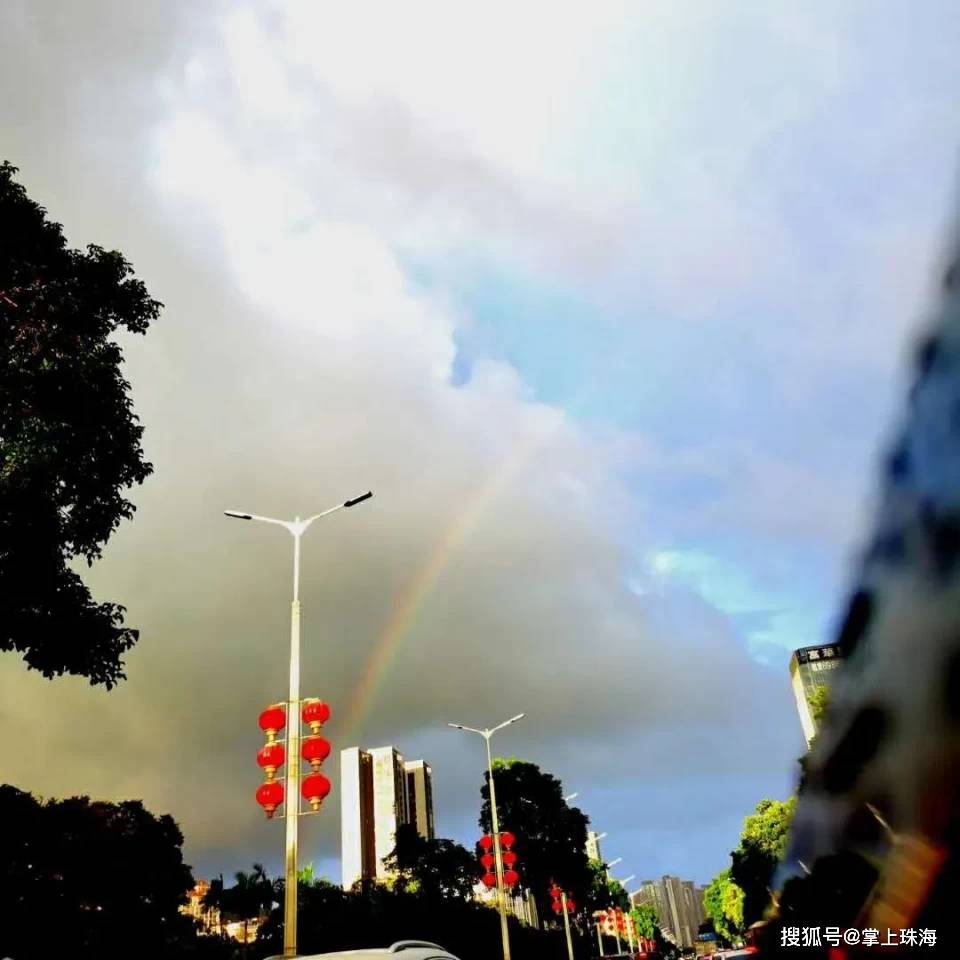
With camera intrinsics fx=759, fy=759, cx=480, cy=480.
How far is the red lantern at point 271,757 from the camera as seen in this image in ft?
44.7

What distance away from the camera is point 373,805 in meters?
127

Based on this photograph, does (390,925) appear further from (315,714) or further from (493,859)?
(315,714)

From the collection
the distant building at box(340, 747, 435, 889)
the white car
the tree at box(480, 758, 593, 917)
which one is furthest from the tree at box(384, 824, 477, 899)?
the distant building at box(340, 747, 435, 889)

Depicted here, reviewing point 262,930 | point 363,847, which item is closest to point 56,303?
point 262,930

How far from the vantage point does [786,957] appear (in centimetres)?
657

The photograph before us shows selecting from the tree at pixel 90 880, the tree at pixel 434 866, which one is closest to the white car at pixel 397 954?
the tree at pixel 90 880

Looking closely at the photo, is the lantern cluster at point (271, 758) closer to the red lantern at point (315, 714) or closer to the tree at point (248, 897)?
the red lantern at point (315, 714)

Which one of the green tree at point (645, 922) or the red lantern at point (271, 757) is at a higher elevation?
the red lantern at point (271, 757)

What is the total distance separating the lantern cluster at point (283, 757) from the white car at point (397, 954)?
20.1ft

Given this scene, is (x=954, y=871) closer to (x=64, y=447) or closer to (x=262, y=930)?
(x=64, y=447)

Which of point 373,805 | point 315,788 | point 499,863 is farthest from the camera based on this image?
point 373,805

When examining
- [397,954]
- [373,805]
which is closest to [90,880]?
[397,954]

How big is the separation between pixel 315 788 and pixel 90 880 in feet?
127

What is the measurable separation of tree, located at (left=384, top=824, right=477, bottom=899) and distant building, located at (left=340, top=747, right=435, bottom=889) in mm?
66655
